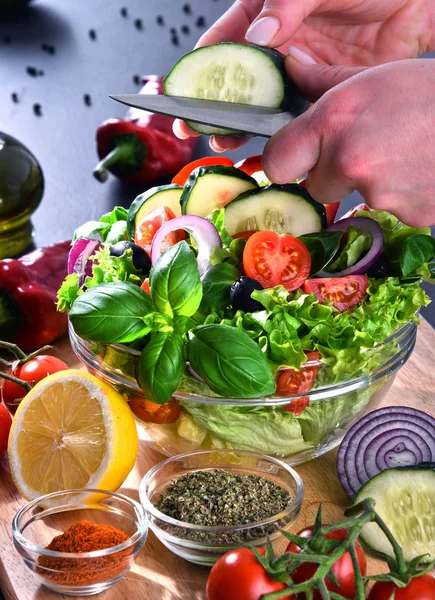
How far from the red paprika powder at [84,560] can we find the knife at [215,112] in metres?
0.84

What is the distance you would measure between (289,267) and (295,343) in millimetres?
204

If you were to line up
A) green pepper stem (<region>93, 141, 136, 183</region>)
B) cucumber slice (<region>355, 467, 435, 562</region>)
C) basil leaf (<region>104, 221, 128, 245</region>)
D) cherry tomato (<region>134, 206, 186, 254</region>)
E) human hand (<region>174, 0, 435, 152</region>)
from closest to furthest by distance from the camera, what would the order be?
cucumber slice (<region>355, 467, 435, 562</region>) < cherry tomato (<region>134, 206, 186, 254</region>) < basil leaf (<region>104, 221, 128, 245</region>) < human hand (<region>174, 0, 435, 152</region>) < green pepper stem (<region>93, 141, 136, 183</region>)

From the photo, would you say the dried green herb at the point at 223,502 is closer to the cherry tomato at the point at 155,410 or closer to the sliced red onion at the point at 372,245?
the cherry tomato at the point at 155,410

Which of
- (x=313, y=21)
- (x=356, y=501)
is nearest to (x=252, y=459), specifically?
(x=356, y=501)

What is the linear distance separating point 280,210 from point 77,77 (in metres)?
2.34

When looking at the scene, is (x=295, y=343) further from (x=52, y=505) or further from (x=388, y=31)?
(x=388, y=31)

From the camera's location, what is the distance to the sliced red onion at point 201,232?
1848 mm

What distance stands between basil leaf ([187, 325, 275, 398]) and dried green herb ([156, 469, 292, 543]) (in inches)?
7.3

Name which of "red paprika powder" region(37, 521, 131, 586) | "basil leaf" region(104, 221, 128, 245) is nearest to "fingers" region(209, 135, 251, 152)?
"basil leaf" region(104, 221, 128, 245)

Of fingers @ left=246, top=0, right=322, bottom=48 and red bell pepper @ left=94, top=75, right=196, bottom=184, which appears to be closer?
fingers @ left=246, top=0, right=322, bottom=48

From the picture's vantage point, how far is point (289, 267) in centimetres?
180

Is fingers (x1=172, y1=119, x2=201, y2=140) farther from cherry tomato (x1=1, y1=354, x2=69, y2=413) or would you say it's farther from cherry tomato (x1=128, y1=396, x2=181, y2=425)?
cherry tomato (x1=128, y1=396, x2=181, y2=425)

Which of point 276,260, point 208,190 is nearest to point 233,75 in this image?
point 208,190

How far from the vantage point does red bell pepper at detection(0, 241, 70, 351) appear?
2369 millimetres
